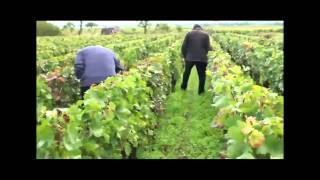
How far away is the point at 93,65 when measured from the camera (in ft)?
25.2

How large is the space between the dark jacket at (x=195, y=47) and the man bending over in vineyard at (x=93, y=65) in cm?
219

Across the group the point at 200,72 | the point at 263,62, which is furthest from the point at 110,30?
the point at 263,62

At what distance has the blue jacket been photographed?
302 inches

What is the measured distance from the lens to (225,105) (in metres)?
6.60

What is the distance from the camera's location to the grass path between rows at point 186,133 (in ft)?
23.0

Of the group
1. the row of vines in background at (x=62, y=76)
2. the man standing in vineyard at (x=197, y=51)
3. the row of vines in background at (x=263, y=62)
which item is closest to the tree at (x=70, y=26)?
the row of vines in background at (x=62, y=76)

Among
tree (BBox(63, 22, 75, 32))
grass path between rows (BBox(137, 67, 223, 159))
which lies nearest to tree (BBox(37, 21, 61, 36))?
tree (BBox(63, 22, 75, 32))

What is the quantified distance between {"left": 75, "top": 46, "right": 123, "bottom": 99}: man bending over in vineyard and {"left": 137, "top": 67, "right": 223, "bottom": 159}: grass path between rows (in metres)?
1.04

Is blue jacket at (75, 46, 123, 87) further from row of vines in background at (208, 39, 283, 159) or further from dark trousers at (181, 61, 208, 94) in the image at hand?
dark trousers at (181, 61, 208, 94)

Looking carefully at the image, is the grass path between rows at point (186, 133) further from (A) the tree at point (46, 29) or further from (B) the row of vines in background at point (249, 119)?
(A) the tree at point (46, 29)

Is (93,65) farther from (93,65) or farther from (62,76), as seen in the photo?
(62,76)

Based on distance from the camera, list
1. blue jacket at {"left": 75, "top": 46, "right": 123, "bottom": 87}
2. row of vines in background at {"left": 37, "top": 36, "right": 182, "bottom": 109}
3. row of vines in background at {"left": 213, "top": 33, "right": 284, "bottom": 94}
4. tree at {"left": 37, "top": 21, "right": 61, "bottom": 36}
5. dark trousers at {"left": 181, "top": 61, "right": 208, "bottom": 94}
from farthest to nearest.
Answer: row of vines in background at {"left": 213, "top": 33, "right": 284, "bottom": 94}, dark trousers at {"left": 181, "top": 61, "right": 208, "bottom": 94}, blue jacket at {"left": 75, "top": 46, "right": 123, "bottom": 87}, row of vines in background at {"left": 37, "top": 36, "right": 182, "bottom": 109}, tree at {"left": 37, "top": 21, "right": 61, "bottom": 36}

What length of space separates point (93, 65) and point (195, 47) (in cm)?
250

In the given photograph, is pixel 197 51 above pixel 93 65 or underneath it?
above
